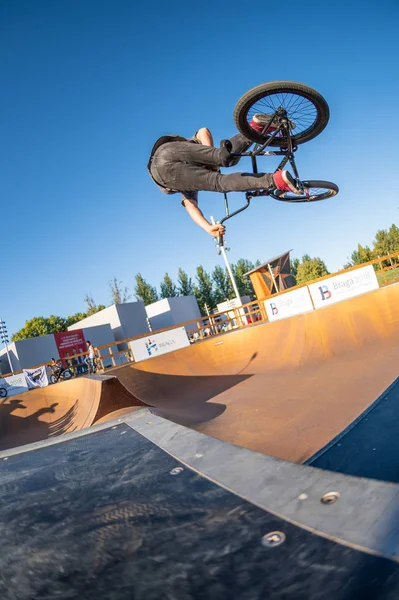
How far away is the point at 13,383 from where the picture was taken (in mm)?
12664

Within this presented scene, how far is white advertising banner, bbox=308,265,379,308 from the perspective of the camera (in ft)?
25.8

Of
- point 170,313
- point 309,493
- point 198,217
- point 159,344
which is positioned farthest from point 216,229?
point 170,313

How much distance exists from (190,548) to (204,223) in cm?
345

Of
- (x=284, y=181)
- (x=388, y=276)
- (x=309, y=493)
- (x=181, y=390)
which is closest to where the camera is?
(x=309, y=493)

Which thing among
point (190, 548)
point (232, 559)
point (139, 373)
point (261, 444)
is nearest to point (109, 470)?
point (190, 548)

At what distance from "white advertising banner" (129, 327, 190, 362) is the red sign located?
18974mm

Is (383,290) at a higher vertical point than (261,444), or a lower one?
higher

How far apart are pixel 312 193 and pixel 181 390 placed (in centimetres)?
416

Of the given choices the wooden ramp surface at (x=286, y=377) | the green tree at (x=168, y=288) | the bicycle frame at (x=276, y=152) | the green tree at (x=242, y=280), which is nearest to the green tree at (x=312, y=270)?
the green tree at (x=242, y=280)

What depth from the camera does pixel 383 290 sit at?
634 centimetres

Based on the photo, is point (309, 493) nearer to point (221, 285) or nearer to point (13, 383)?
point (13, 383)

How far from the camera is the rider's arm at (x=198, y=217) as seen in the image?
12.7 ft

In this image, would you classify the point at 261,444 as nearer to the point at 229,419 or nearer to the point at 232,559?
the point at 229,419

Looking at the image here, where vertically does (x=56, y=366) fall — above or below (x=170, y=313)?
below
